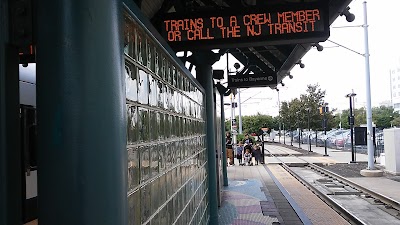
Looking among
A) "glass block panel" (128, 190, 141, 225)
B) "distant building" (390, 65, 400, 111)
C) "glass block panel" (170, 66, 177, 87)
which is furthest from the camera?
"distant building" (390, 65, 400, 111)

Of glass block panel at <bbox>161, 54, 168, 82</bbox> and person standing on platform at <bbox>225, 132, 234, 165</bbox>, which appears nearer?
glass block panel at <bbox>161, 54, 168, 82</bbox>

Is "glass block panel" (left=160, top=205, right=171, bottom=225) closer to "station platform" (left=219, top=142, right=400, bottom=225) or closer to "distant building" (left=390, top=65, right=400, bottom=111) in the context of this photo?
"station platform" (left=219, top=142, right=400, bottom=225)

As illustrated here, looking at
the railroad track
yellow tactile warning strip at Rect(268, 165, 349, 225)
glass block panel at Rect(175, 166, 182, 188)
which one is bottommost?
the railroad track

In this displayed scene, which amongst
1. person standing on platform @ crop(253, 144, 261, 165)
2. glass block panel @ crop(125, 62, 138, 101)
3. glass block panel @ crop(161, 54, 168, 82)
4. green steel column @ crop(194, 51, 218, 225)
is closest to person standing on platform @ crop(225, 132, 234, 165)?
person standing on platform @ crop(253, 144, 261, 165)

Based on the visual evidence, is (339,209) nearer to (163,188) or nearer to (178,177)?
(178,177)

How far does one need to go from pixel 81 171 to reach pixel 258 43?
3.47m

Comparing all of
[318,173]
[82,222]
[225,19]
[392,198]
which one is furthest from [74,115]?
[318,173]

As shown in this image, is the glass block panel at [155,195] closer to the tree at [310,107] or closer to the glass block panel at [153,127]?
the glass block panel at [153,127]

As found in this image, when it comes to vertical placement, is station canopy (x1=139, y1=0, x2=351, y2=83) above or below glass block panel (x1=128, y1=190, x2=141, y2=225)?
above

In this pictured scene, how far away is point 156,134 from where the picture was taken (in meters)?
3.04

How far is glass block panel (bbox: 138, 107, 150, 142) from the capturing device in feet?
8.31

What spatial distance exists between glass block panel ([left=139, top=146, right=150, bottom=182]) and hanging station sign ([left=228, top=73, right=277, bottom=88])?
1028 cm

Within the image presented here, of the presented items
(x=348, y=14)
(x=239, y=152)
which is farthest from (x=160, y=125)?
(x=239, y=152)

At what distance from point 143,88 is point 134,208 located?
77 centimetres
